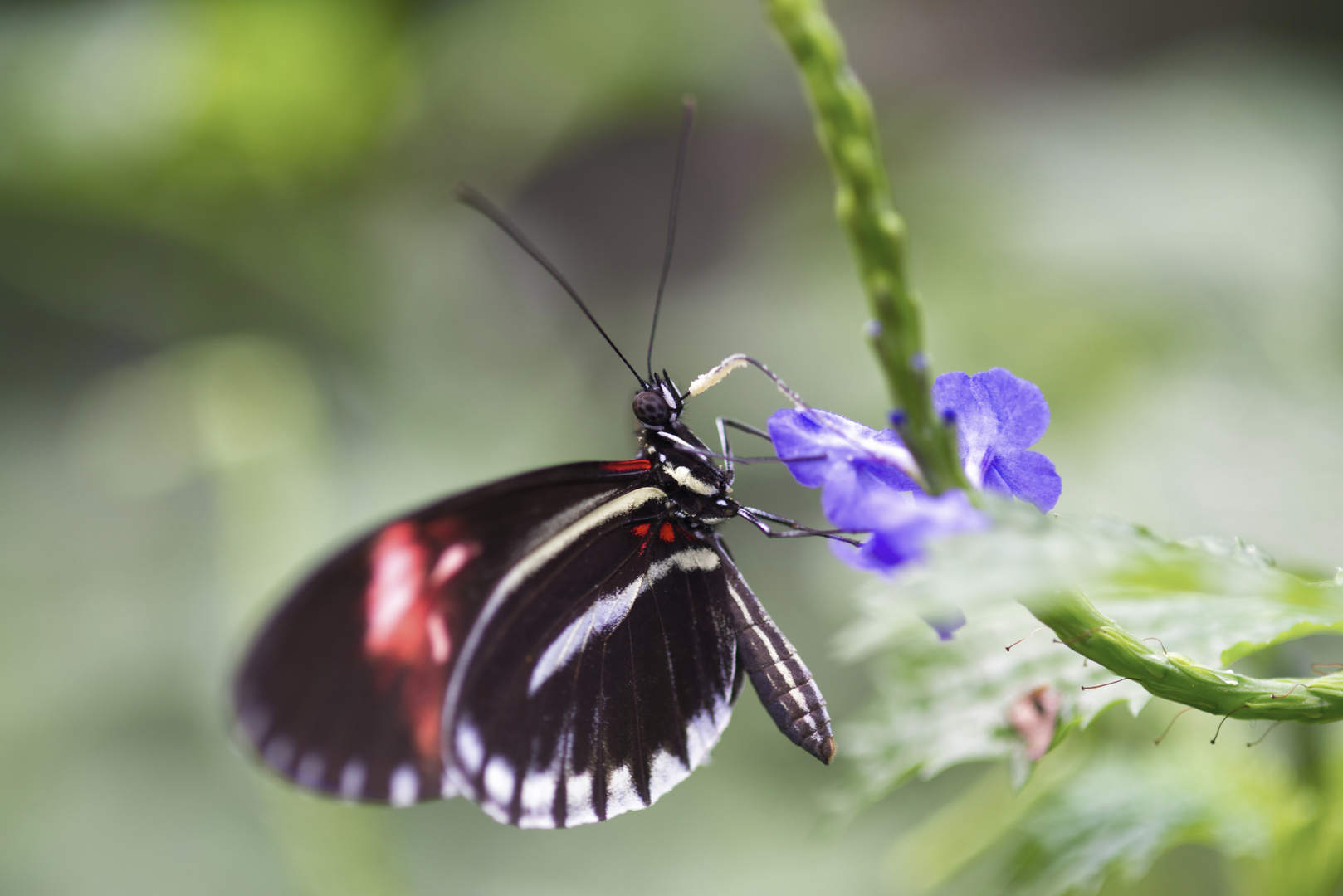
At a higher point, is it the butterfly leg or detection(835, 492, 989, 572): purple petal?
detection(835, 492, 989, 572): purple petal

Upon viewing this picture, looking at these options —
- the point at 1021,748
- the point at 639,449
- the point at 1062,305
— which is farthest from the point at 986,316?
the point at 1021,748

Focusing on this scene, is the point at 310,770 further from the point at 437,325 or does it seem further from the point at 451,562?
the point at 437,325

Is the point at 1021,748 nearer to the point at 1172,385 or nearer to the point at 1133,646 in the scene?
the point at 1133,646

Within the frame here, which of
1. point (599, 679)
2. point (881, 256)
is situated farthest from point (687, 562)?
point (881, 256)

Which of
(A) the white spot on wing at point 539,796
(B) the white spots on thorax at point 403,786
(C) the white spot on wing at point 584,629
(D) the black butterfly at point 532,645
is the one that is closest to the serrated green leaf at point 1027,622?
(D) the black butterfly at point 532,645

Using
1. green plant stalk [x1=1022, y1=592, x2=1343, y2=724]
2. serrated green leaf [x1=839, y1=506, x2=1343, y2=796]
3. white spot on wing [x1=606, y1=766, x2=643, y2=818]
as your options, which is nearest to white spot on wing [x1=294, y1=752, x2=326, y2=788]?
white spot on wing [x1=606, y1=766, x2=643, y2=818]

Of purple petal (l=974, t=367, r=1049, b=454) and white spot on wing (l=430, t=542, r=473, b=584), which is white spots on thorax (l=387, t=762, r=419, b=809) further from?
purple petal (l=974, t=367, r=1049, b=454)
